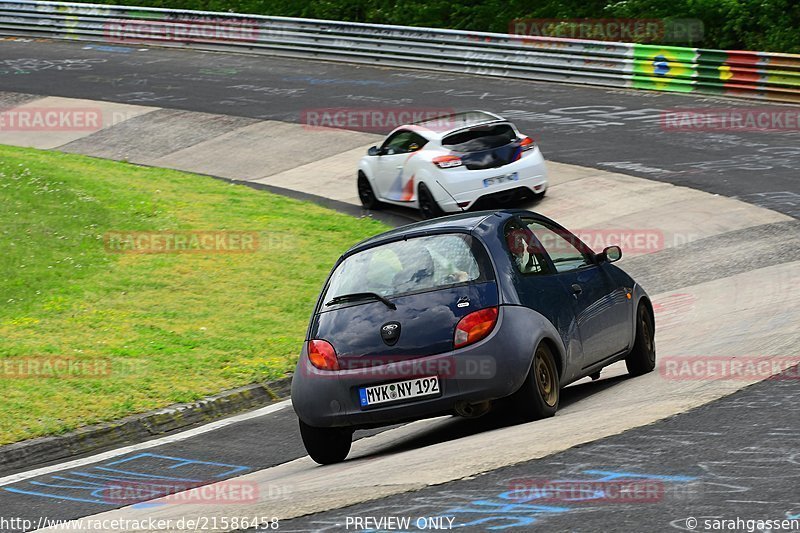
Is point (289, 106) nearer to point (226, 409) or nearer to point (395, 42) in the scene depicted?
point (395, 42)

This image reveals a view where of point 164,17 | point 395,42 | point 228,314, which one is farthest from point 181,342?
point 164,17

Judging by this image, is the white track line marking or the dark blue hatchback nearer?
the dark blue hatchback

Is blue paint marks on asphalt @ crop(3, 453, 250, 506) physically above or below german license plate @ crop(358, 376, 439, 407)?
below

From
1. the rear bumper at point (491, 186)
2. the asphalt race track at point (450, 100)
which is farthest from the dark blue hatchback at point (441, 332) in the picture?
the rear bumper at point (491, 186)

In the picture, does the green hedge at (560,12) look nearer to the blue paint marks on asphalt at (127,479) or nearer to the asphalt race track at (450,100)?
the asphalt race track at (450,100)

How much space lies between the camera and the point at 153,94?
32281 mm

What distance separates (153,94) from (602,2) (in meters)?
13.1

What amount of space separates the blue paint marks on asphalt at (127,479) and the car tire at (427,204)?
34.5 ft

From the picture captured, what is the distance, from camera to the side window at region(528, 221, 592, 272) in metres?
9.20

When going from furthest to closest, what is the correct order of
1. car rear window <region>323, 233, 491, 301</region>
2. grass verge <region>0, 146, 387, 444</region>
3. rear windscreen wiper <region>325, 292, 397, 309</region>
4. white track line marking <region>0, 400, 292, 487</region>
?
1. grass verge <region>0, 146, 387, 444</region>
2. white track line marking <region>0, 400, 292, 487</region>
3. car rear window <region>323, 233, 491, 301</region>
4. rear windscreen wiper <region>325, 292, 397, 309</region>

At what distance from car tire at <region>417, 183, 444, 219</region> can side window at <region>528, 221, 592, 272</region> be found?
9.41m

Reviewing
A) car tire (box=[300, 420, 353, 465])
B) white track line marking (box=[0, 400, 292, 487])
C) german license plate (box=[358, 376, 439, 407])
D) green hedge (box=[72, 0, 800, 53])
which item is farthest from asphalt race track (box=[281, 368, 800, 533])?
green hedge (box=[72, 0, 800, 53])

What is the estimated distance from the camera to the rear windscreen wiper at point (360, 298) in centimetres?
813

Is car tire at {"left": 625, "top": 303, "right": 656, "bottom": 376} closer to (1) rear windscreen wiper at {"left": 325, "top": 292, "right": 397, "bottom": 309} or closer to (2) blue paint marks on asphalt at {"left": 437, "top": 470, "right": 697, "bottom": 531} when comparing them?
(1) rear windscreen wiper at {"left": 325, "top": 292, "right": 397, "bottom": 309}
